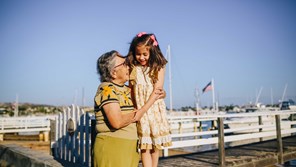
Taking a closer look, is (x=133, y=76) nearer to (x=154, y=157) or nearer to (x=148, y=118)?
(x=148, y=118)

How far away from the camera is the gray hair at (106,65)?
218cm

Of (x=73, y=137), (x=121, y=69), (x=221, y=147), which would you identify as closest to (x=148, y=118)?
(x=121, y=69)

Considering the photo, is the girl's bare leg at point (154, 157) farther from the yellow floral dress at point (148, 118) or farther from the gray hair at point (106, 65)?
the gray hair at point (106, 65)

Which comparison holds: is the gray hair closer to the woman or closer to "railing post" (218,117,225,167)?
the woman

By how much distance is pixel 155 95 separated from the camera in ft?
7.80

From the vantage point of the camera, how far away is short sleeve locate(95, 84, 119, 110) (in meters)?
2.01

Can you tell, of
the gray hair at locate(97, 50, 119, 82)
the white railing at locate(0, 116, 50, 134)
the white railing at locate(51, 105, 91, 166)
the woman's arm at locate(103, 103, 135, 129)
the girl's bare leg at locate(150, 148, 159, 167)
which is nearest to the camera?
the woman's arm at locate(103, 103, 135, 129)

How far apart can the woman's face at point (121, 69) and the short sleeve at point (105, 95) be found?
15cm

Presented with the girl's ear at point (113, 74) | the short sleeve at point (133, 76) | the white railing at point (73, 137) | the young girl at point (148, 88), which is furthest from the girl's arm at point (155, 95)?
the white railing at point (73, 137)

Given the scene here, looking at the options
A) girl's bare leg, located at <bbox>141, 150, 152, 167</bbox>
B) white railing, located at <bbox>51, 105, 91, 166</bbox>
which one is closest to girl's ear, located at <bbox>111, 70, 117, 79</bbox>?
girl's bare leg, located at <bbox>141, 150, 152, 167</bbox>

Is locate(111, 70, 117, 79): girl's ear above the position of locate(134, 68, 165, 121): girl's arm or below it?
above

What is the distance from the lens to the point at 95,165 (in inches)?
84.4

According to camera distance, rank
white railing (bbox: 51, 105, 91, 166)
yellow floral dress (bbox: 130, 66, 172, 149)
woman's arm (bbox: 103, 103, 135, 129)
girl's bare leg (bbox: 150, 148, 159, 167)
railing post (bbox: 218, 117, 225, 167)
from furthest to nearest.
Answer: railing post (bbox: 218, 117, 225, 167) < white railing (bbox: 51, 105, 91, 166) < girl's bare leg (bbox: 150, 148, 159, 167) < yellow floral dress (bbox: 130, 66, 172, 149) < woman's arm (bbox: 103, 103, 135, 129)

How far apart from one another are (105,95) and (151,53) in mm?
765
